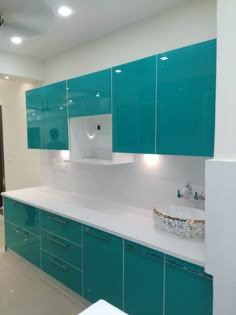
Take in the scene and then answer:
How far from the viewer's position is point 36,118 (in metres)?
3.42

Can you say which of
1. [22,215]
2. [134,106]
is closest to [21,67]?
[22,215]

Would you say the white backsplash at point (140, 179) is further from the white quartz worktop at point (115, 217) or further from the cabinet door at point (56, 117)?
the cabinet door at point (56, 117)

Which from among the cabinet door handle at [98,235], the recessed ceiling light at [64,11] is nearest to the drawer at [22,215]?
the cabinet door handle at [98,235]

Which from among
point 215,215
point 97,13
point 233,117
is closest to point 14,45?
point 97,13

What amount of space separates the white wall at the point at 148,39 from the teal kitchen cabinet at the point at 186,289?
1853mm

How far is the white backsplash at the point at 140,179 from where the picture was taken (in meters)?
2.23

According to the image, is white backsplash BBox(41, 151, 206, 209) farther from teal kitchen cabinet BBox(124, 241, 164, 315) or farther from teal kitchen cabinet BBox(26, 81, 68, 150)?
teal kitchen cabinet BBox(124, 241, 164, 315)

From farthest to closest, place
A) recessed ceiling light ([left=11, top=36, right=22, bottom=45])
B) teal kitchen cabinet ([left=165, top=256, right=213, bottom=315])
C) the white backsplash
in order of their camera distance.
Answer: recessed ceiling light ([left=11, top=36, right=22, bottom=45])
the white backsplash
teal kitchen cabinet ([left=165, top=256, right=213, bottom=315])

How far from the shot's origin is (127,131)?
2.24 metres

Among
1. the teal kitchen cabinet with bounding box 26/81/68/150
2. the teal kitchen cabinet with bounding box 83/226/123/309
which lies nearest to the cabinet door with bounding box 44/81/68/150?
the teal kitchen cabinet with bounding box 26/81/68/150

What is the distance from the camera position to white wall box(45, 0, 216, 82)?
2.09 m

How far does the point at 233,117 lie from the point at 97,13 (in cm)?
172

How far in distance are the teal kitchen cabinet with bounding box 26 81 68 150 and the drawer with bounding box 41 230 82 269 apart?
107 cm

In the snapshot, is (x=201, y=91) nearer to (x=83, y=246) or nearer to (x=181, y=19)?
(x=181, y=19)
